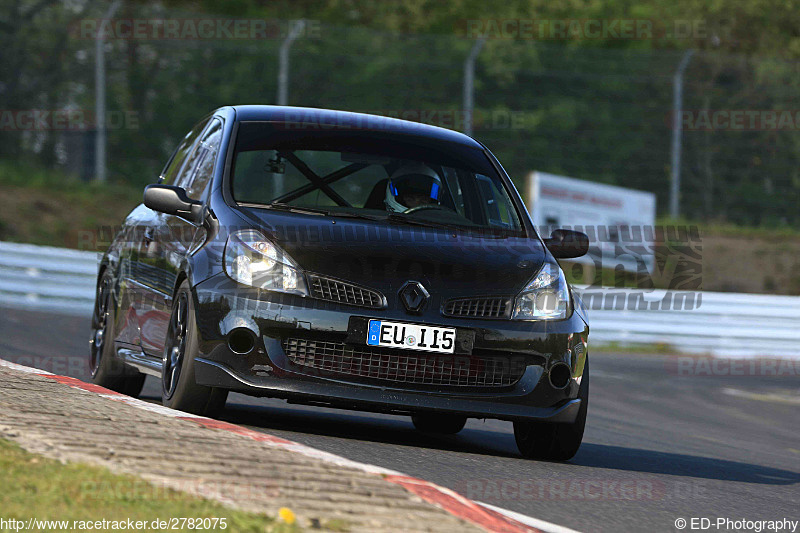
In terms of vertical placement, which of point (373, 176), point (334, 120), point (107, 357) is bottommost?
point (107, 357)

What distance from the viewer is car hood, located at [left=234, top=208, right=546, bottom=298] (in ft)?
21.3

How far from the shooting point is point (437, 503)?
15.0 ft

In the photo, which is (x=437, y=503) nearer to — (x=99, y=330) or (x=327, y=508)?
(x=327, y=508)

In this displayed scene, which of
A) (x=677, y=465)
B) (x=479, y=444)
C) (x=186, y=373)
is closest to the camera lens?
(x=186, y=373)

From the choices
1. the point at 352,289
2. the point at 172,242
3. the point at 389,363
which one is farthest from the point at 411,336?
the point at 172,242

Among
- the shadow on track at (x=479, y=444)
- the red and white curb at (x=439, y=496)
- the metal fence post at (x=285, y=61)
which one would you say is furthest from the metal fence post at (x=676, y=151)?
the red and white curb at (x=439, y=496)

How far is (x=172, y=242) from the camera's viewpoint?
7.37 m

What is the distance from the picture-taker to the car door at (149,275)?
7.41 meters

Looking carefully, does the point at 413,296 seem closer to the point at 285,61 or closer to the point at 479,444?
the point at 479,444

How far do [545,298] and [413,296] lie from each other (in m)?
0.75

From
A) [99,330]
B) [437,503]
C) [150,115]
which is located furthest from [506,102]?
[437,503]

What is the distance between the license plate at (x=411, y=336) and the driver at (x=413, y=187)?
1.22 metres

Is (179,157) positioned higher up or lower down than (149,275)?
higher up

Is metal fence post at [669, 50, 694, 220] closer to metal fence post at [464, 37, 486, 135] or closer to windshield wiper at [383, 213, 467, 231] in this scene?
metal fence post at [464, 37, 486, 135]
